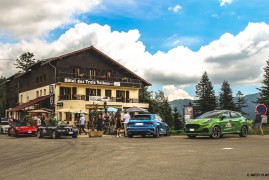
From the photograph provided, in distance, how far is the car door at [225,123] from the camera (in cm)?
2092

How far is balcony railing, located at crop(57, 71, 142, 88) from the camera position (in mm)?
53247

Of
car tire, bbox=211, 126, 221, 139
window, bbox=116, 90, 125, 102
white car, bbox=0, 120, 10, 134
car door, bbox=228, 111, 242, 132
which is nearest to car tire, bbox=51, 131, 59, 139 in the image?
car tire, bbox=211, 126, 221, 139

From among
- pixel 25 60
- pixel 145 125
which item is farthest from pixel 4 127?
pixel 25 60

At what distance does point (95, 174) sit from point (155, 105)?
2952 inches

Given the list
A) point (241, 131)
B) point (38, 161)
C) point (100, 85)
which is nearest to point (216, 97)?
point (100, 85)

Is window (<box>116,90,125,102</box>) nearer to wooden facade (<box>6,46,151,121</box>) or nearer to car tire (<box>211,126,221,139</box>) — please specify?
wooden facade (<box>6,46,151,121</box>)

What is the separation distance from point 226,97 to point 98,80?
5148cm

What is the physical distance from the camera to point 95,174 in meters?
8.28

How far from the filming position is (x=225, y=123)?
68.9 feet

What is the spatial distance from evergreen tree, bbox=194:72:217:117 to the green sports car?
71.2 metres

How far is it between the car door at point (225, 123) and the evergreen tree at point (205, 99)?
71804 millimetres

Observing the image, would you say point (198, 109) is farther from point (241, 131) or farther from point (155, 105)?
point (241, 131)

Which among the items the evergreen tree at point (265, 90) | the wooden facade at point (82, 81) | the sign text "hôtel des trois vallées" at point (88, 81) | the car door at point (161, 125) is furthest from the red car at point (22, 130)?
the evergreen tree at point (265, 90)

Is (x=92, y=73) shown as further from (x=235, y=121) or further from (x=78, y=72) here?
(x=235, y=121)
